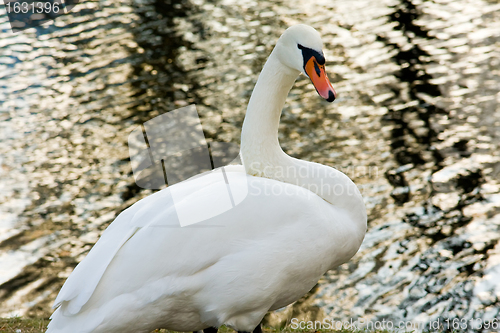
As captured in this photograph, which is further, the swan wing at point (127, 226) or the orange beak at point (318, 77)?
the orange beak at point (318, 77)

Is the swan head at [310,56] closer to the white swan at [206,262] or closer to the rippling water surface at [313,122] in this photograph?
the white swan at [206,262]

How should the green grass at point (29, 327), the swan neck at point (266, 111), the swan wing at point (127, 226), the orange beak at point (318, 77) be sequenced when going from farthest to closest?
the green grass at point (29, 327), the swan neck at point (266, 111), the orange beak at point (318, 77), the swan wing at point (127, 226)

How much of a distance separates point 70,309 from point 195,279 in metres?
0.72

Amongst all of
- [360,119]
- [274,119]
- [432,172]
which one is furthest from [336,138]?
[274,119]

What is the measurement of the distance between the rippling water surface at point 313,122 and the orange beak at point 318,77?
312cm

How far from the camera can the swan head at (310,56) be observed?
3.71m

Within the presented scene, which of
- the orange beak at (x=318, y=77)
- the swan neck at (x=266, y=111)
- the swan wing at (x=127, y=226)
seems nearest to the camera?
the swan wing at (x=127, y=226)

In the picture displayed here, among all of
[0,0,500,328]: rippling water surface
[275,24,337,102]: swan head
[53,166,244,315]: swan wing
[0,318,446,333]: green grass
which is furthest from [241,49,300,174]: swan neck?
[0,0,500,328]: rippling water surface

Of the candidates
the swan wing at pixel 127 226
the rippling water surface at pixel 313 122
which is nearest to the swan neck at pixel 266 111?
the swan wing at pixel 127 226

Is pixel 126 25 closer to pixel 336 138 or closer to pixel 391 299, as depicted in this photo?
pixel 336 138

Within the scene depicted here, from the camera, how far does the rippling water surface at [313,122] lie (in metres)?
6.57

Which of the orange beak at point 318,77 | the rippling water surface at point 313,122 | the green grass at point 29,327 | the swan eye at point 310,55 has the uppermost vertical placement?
the swan eye at point 310,55

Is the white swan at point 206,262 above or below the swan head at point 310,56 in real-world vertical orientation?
below

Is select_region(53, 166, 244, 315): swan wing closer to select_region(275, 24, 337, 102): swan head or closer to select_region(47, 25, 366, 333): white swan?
select_region(47, 25, 366, 333): white swan
